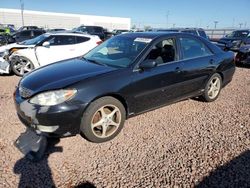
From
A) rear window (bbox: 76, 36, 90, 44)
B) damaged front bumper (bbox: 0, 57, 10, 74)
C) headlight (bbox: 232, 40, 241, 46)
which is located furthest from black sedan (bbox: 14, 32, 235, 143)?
headlight (bbox: 232, 40, 241, 46)

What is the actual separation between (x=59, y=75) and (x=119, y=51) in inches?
48.3

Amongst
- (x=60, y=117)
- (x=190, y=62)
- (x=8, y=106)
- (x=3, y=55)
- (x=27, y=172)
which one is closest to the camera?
(x=27, y=172)

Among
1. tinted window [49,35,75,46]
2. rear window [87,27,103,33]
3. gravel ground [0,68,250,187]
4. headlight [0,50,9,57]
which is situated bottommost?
gravel ground [0,68,250,187]

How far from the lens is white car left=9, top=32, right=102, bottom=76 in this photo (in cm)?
760

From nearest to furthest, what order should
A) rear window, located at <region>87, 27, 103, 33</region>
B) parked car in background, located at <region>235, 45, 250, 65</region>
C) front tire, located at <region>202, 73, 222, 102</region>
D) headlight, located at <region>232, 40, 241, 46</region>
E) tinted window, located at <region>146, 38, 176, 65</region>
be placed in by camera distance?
tinted window, located at <region>146, 38, 176, 65</region> < front tire, located at <region>202, 73, 222, 102</region> < parked car in background, located at <region>235, 45, 250, 65</region> < headlight, located at <region>232, 40, 241, 46</region> < rear window, located at <region>87, 27, 103, 33</region>

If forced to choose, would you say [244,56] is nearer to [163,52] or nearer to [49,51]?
[163,52]

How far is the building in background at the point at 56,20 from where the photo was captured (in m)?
71.8

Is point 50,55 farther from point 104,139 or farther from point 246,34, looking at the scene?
point 246,34

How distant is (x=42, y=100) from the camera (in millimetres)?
3170

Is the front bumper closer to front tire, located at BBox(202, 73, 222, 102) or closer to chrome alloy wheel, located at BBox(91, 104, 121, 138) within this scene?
chrome alloy wheel, located at BBox(91, 104, 121, 138)

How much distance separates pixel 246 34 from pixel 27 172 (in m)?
17.5

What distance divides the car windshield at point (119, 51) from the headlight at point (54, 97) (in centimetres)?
100

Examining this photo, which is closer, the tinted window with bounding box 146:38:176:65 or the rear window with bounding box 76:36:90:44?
the tinted window with bounding box 146:38:176:65

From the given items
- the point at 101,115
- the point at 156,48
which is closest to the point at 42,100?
the point at 101,115
